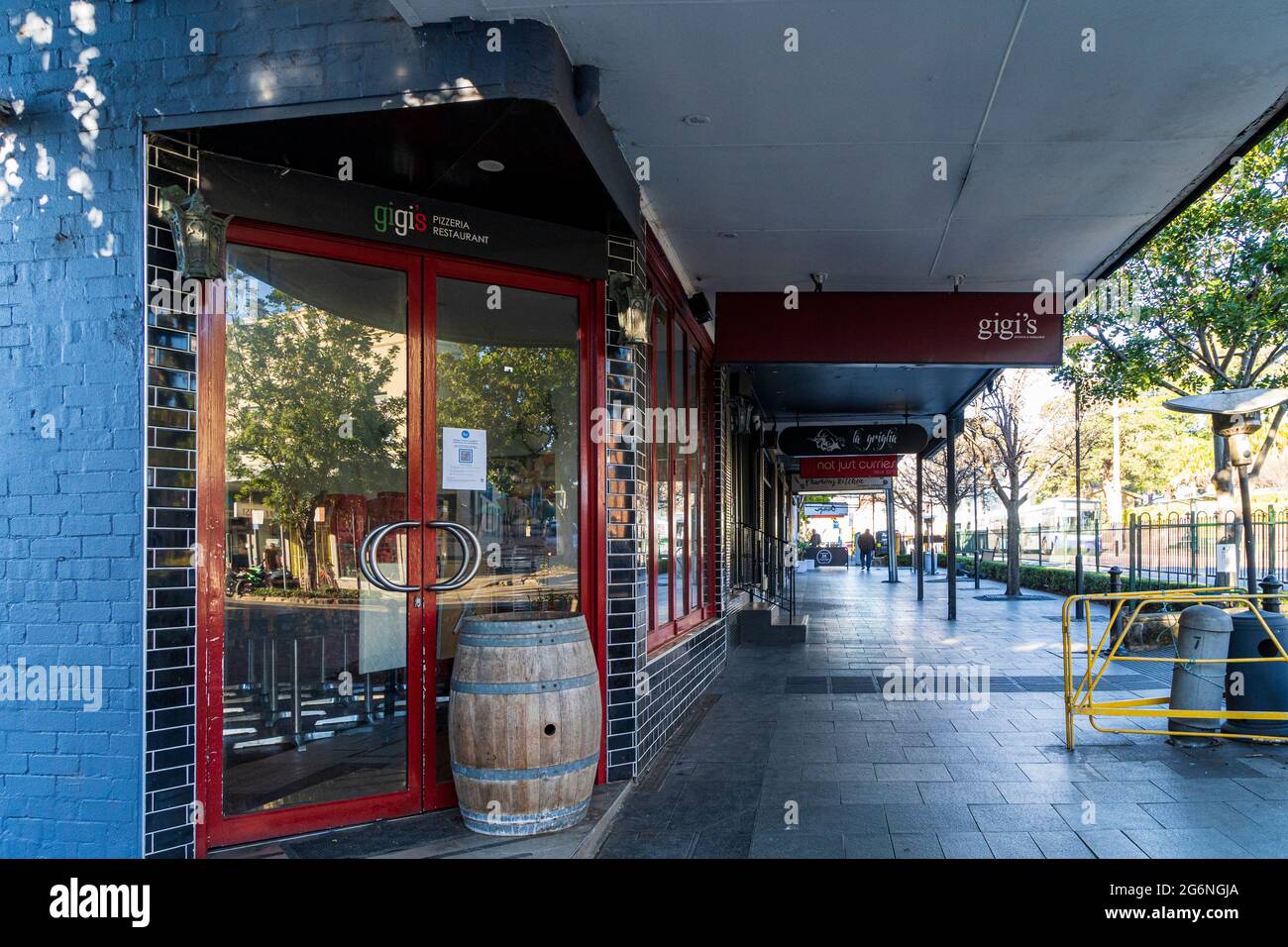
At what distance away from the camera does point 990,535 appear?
3191 centimetres

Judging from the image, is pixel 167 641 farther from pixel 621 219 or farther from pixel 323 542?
pixel 621 219

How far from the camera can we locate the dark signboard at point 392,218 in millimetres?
4117

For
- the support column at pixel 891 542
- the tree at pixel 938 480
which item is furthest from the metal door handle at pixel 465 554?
the tree at pixel 938 480

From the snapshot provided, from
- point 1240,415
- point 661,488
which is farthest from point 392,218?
point 1240,415

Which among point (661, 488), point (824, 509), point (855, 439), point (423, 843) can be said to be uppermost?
point (855, 439)

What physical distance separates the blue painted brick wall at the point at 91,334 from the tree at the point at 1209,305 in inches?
299

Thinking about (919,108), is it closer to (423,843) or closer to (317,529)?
(317,529)

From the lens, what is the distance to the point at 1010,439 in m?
20.4

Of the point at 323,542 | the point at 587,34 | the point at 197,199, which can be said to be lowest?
the point at 323,542

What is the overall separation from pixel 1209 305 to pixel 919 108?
28.3ft

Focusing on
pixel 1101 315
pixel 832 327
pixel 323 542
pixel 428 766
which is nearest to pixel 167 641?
pixel 323 542

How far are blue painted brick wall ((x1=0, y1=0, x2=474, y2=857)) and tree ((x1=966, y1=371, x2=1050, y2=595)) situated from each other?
16.0m

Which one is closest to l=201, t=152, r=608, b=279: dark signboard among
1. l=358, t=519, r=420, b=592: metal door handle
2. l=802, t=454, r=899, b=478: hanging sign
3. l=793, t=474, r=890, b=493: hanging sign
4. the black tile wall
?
the black tile wall
